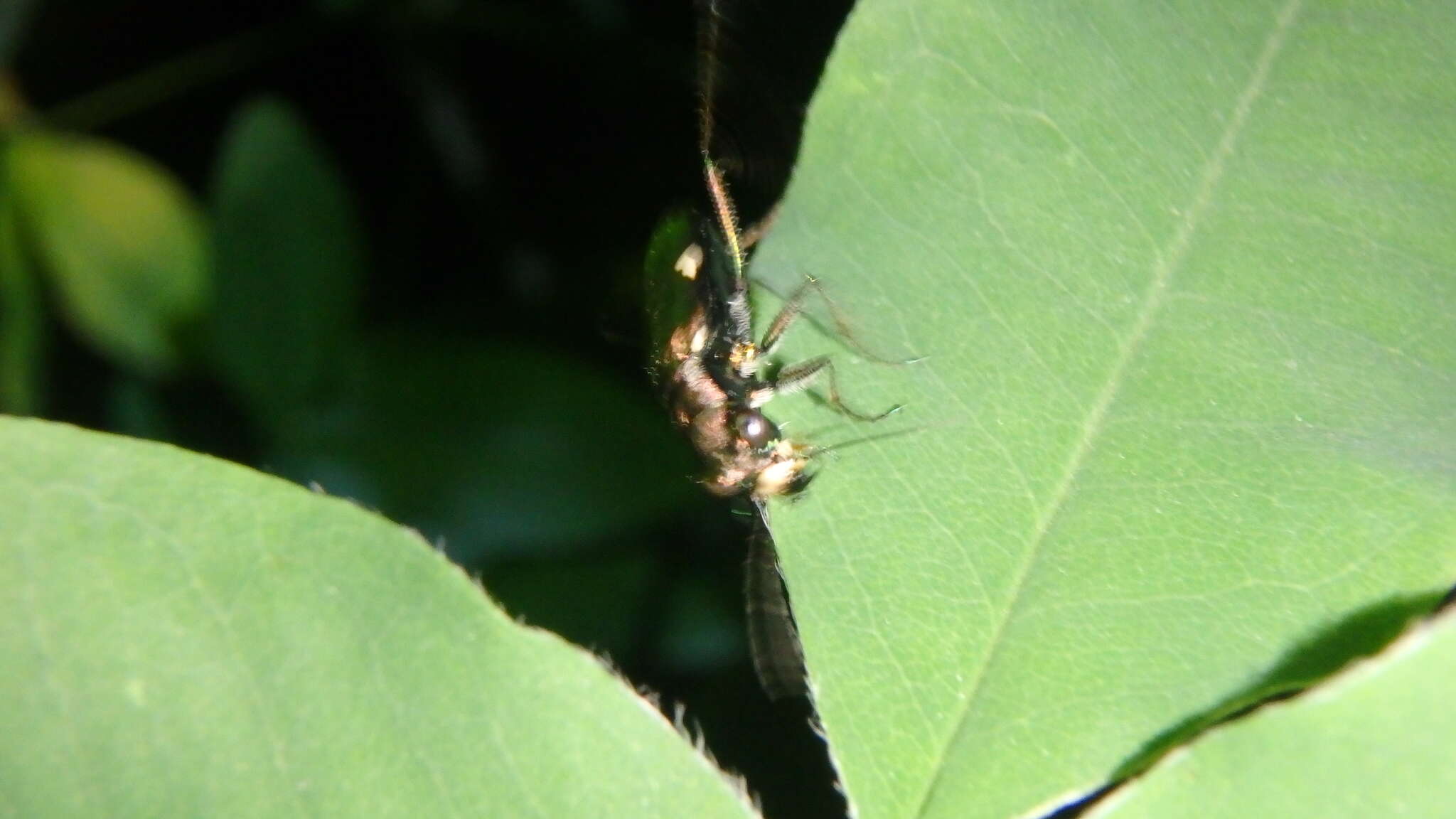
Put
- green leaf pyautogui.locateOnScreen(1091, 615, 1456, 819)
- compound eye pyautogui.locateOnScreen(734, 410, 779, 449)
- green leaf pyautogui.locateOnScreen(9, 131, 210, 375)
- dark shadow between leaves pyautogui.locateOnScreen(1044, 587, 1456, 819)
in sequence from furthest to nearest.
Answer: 1. green leaf pyautogui.locateOnScreen(9, 131, 210, 375)
2. compound eye pyautogui.locateOnScreen(734, 410, 779, 449)
3. dark shadow between leaves pyautogui.locateOnScreen(1044, 587, 1456, 819)
4. green leaf pyautogui.locateOnScreen(1091, 615, 1456, 819)

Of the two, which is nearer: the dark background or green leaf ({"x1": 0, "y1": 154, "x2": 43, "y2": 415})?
the dark background

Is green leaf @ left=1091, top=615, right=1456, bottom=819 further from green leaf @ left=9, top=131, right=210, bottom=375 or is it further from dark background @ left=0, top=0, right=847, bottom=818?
green leaf @ left=9, top=131, right=210, bottom=375

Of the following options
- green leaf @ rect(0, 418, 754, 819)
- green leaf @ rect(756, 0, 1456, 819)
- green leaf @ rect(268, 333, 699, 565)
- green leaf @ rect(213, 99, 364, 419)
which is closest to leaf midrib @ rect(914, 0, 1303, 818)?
green leaf @ rect(756, 0, 1456, 819)

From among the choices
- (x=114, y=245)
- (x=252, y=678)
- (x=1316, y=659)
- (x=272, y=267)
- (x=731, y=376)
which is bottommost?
(x=114, y=245)

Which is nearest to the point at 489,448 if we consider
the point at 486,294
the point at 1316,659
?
the point at 486,294

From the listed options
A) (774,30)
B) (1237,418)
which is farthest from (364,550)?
(774,30)

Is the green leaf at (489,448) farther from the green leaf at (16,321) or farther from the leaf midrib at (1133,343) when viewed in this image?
the leaf midrib at (1133,343)

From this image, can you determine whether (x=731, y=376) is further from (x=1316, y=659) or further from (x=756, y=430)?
(x=1316, y=659)
